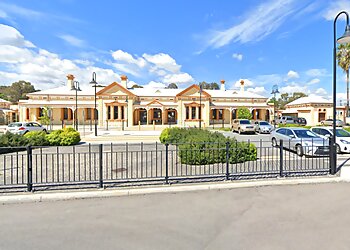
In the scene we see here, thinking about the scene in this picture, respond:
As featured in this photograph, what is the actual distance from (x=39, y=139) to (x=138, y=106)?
24081 mm

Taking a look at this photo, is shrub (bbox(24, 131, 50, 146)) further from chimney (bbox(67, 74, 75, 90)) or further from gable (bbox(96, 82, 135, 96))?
chimney (bbox(67, 74, 75, 90))

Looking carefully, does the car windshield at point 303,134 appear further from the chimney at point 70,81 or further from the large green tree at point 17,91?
the large green tree at point 17,91

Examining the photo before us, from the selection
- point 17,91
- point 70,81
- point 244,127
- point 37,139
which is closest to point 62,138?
point 37,139

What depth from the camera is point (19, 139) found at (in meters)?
11.3

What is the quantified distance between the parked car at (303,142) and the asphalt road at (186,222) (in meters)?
4.57

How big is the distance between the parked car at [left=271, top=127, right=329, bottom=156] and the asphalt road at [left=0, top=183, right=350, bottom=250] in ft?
15.0

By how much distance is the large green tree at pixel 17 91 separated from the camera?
7269 cm

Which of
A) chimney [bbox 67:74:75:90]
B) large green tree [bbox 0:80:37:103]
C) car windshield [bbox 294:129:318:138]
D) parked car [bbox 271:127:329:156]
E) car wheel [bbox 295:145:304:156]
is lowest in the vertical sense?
car wheel [bbox 295:145:304:156]

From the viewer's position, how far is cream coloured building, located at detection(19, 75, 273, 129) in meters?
35.3

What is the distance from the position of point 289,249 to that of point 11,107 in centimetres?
5809

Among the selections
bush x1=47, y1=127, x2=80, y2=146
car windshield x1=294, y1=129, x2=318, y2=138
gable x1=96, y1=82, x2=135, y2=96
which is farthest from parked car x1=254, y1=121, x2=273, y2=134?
gable x1=96, y1=82, x2=135, y2=96

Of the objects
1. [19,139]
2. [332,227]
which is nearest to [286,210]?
[332,227]

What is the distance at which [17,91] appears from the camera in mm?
74812

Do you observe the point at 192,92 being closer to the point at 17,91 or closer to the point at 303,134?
the point at 303,134
